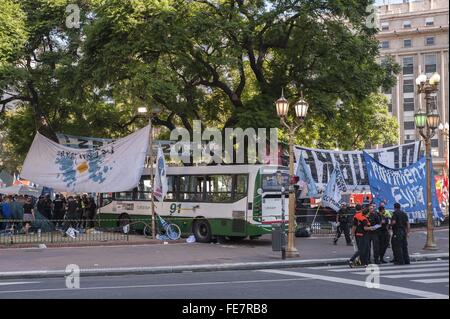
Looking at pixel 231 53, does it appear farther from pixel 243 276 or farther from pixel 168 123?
pixel 243 276

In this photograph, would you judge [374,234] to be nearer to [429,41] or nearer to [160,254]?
[160,254]

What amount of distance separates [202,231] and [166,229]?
1.58m

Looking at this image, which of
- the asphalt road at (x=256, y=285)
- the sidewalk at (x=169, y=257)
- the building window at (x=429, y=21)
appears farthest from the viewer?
the building window at (x=429, y=21)

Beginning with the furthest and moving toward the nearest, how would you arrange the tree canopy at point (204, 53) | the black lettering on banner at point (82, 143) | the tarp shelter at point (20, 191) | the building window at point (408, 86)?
the building window at point (408, 86), the tarp shelter at point (20, 191), the black lettering on banner at point (82, 143), the tree canopy at point (204, 53)

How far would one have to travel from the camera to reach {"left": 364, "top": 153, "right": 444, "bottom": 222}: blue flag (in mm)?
23188

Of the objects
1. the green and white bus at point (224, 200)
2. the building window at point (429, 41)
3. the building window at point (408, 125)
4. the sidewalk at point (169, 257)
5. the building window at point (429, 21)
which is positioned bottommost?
the sidewalk at point (169, 257)

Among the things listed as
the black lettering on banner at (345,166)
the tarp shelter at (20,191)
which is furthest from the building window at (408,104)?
the black lettering on banner at (345,166)

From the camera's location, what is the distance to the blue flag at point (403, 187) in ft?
76.1

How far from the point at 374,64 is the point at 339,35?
332 centimetres

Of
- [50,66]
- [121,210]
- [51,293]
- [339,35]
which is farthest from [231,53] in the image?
[51,293]

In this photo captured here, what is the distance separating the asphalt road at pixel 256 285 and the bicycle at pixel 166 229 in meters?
8.75

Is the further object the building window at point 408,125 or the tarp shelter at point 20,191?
the building window at point 408,125

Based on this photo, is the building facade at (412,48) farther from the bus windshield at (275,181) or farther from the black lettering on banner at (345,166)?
the bus windshield at (275,181)
